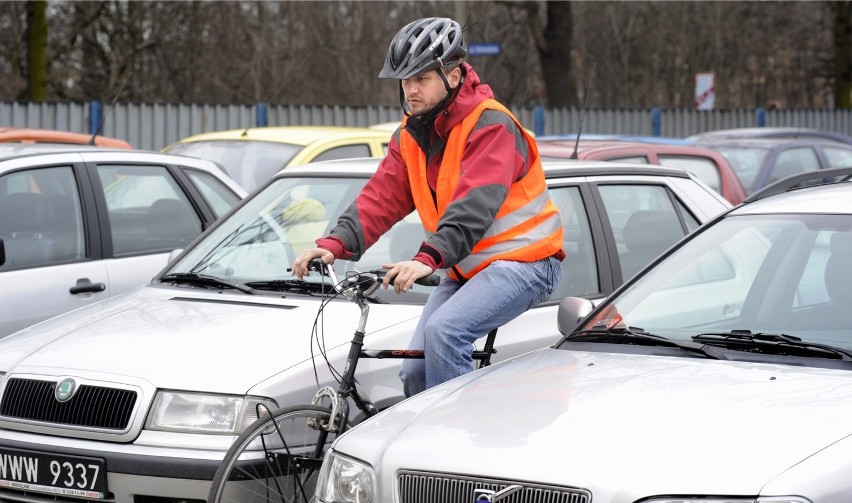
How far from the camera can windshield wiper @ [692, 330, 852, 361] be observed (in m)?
4.01

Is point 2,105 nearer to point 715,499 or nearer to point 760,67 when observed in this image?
point 715,499

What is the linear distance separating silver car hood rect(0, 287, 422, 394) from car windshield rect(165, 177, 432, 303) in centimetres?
29

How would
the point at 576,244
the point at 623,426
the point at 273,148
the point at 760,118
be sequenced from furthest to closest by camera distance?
the point at 760,118 < the point at 273,148 < the point at 576,244 < the point at 623,426

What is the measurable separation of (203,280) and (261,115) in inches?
594

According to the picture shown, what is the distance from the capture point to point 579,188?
A: 20.4 feet

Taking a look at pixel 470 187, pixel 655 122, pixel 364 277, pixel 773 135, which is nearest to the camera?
pixel 364 277

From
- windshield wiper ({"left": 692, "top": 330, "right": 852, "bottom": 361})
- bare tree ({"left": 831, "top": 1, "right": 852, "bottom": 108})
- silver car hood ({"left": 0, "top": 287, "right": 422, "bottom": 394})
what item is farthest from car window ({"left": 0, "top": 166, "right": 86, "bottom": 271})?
bare tree ({"left": 831, "top": 1, "right": 852, "bottom": 108})

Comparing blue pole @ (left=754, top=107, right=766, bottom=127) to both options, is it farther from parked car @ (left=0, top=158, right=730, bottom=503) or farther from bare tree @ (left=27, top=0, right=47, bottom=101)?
parked car @ (left=0, top=158, right=730, bottom=503)

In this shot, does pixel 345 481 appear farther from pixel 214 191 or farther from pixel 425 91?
pixel 214 191

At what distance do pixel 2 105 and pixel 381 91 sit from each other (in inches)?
675

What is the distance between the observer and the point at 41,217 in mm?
7289

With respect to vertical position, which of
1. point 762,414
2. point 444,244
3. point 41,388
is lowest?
point 41,388

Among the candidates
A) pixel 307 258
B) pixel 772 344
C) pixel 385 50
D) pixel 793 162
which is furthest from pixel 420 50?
pixel 385 50

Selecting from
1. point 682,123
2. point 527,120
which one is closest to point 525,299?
point 527,120
